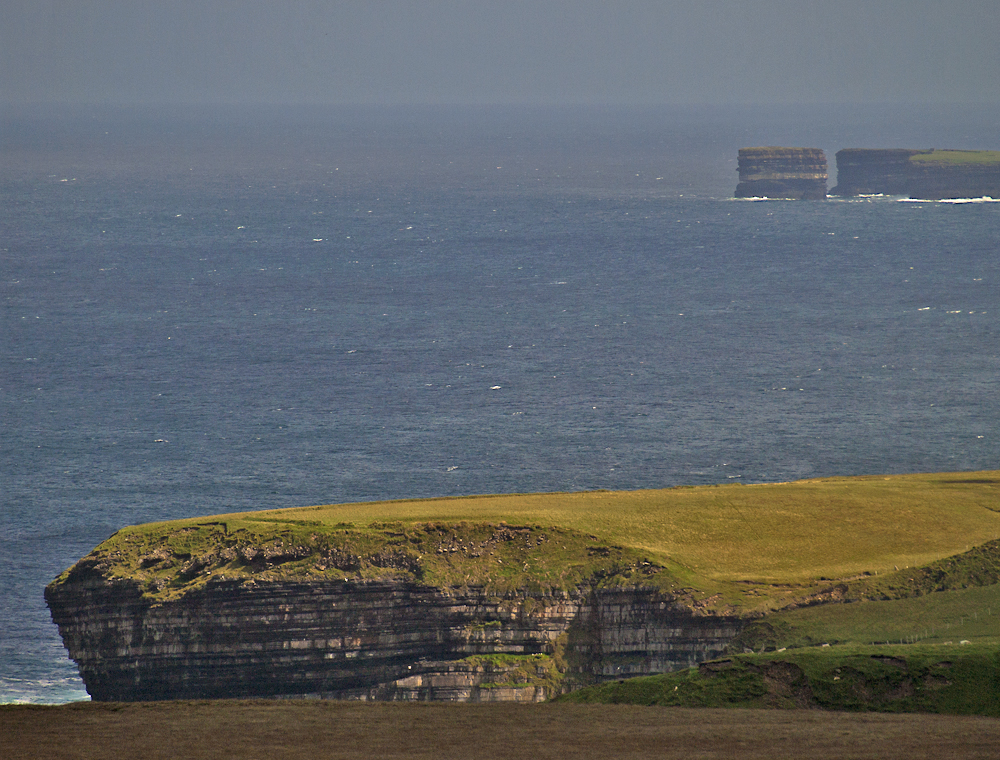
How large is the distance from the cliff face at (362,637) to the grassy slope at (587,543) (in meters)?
0.94

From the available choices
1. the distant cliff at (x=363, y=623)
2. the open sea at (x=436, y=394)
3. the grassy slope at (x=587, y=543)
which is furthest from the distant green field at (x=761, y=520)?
the open sea at (x=436, y=394)

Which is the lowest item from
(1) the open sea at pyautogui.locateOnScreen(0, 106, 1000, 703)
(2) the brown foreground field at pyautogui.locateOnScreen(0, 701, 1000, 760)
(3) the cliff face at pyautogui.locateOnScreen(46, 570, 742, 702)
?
(1) the open sea at pyautogui.locateOnScreen(0, 106, 1000, 703)

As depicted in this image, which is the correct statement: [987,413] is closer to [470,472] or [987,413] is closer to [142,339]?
[470,472]

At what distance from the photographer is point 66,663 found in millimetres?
80125

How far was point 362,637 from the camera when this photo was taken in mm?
65312

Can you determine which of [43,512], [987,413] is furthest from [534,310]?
[43,512]

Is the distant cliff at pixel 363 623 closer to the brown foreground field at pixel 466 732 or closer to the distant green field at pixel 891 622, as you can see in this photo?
the distant green field at pixel 891 622

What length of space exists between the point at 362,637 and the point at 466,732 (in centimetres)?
1895

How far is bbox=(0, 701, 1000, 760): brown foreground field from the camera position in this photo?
147ft

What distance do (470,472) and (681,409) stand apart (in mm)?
28173

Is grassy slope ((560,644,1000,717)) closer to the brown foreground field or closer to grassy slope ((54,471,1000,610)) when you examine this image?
the brown foreground field

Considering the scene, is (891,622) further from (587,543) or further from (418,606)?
(418,606)

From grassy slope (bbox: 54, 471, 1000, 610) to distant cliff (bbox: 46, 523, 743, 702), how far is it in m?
0.20

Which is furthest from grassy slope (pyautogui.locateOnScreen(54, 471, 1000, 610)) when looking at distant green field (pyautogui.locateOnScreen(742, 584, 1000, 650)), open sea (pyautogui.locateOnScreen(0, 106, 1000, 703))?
open sea (pyautogui.locateOnScreen(0, 106, 1000, 703))
